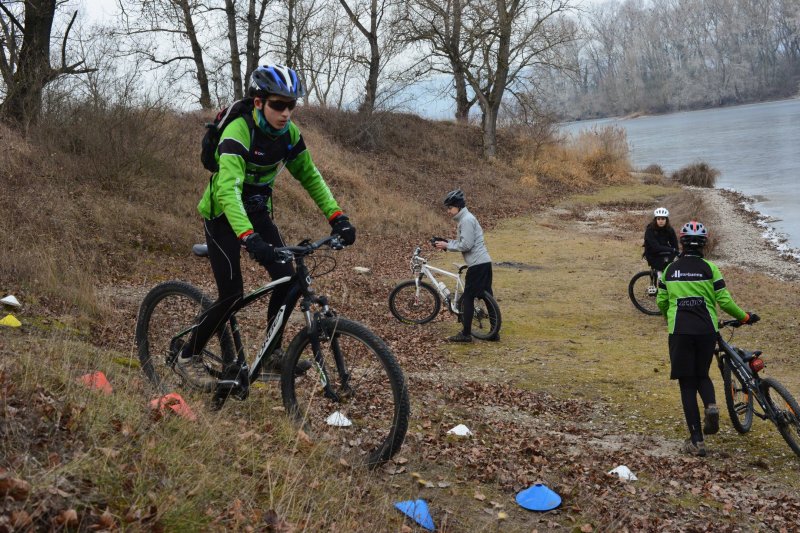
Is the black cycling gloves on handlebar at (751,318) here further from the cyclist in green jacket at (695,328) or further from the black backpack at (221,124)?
the black backpack at (221,124)

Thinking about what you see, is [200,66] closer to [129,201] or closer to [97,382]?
[129,201]

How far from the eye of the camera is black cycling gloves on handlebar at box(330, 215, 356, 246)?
4801mm

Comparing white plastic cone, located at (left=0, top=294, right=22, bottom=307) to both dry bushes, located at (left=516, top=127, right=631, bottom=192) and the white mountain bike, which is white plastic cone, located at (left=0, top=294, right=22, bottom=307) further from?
dry bushes, located at (left=516, top=127, right=631, bottom=192)

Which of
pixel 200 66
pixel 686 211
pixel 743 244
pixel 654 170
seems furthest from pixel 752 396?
pixel 654 170

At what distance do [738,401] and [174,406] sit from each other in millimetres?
5371

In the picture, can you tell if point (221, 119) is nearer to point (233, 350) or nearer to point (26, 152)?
point (233, 350)

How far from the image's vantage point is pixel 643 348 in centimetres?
1080

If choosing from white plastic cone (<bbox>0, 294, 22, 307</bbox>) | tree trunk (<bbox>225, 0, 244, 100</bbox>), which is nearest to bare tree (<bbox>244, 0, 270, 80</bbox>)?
tree trunk (<bbox>225, 0, 244, 100</bbox>)

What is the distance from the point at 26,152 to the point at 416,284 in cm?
891

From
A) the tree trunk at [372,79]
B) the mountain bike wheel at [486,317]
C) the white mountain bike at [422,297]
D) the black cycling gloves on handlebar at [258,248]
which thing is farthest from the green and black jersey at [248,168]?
the tree trunk at [372,79]

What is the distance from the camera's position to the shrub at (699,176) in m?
39.9

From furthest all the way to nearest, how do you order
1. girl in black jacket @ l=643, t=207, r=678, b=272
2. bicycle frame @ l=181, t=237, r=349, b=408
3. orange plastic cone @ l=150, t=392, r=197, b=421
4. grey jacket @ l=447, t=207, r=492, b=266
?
girl in black jacket @ l=643, t=207, r=678, b=272 < grey jacket @ l=447, t=207, r=492, b=266 < bicycle frame @ l=181, t=237, r=349, b=408 < orange plastic cone @ l=150, t=392, r=197, b=421

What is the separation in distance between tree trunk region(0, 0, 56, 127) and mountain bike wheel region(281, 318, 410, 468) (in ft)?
45.2

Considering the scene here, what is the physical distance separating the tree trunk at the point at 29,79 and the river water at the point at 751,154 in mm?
21338
